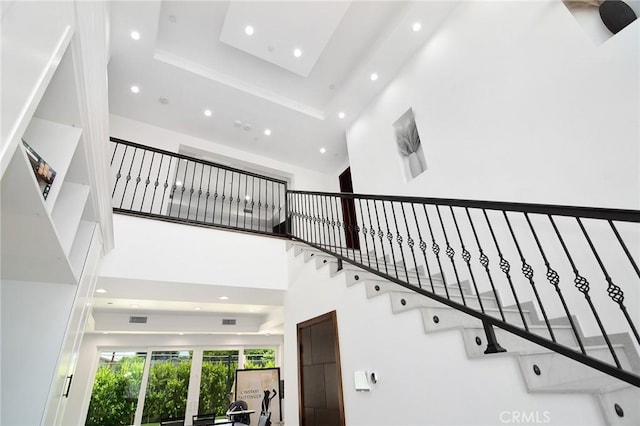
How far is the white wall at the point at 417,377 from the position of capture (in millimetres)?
1644

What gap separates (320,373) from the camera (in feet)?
11.3

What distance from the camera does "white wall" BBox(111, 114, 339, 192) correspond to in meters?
6.12

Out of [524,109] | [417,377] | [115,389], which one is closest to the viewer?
[417,377]

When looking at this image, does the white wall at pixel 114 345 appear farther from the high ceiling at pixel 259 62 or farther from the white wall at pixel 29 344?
the white wall at pixel 29 344

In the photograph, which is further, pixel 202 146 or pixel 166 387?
pixel 166 387

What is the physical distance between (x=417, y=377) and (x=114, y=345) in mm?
8218

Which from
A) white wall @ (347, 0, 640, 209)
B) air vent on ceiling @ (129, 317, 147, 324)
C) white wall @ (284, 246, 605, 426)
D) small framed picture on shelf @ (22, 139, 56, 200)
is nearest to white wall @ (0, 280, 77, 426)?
small framed picture on shelf @ (22, 139, 56, 200)

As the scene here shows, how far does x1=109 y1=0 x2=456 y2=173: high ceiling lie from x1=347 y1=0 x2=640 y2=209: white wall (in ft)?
2.45

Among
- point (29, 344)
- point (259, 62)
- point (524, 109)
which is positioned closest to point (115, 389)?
point (29, 344)

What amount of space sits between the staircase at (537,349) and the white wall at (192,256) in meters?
1.62

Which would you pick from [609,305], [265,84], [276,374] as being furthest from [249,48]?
[276,374]

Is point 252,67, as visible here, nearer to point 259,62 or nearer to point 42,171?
point 259,62

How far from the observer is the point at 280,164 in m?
7.79

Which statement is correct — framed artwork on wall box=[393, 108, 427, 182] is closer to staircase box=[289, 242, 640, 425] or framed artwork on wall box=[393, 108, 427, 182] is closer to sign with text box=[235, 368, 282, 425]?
staircase box=[289, 242, 640, 425]
